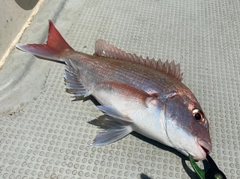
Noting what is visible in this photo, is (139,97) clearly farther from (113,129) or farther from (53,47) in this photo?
(53,47)

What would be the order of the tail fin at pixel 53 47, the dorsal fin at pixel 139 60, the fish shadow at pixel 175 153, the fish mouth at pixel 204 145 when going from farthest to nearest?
the tail fin at pixel 53 47, the dorsal fin at pixel 139 60, the fish shadow at pixel 175 153, the fish mouth at pixel 204 145

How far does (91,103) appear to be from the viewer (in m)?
1.98

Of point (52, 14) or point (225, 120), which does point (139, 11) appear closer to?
point (52, 14)

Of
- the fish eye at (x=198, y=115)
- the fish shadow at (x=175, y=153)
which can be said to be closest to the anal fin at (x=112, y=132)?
the fish shadow at (x=175, y=153)

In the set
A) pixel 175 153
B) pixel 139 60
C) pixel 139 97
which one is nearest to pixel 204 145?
pixel 175 153

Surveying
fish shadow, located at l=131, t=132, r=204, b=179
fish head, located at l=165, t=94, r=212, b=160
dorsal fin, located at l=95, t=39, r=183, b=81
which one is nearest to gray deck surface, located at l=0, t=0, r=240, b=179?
fish shadow, located at l=131, t=132, r=204, b=179

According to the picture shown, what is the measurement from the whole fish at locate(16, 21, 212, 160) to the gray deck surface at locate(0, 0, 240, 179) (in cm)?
14

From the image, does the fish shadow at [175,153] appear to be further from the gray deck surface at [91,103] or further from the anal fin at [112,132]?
the anal fin at [112,132]

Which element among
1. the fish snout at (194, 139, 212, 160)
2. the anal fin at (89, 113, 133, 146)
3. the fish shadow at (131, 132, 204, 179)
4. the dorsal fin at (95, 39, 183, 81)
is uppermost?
the dorsal fin at (95, 39, 183, 81)

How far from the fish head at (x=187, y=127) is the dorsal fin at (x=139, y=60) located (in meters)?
0.24

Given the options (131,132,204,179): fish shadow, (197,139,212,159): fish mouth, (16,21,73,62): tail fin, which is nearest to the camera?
(197,139,212,159): fish mouth

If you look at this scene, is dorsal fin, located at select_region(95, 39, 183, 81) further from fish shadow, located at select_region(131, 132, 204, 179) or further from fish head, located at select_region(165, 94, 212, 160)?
fish shadow, located at select_region(131, 132, 204, 179)

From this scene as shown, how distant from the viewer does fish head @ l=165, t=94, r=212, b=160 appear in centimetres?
152

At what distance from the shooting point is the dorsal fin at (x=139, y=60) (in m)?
1.80
